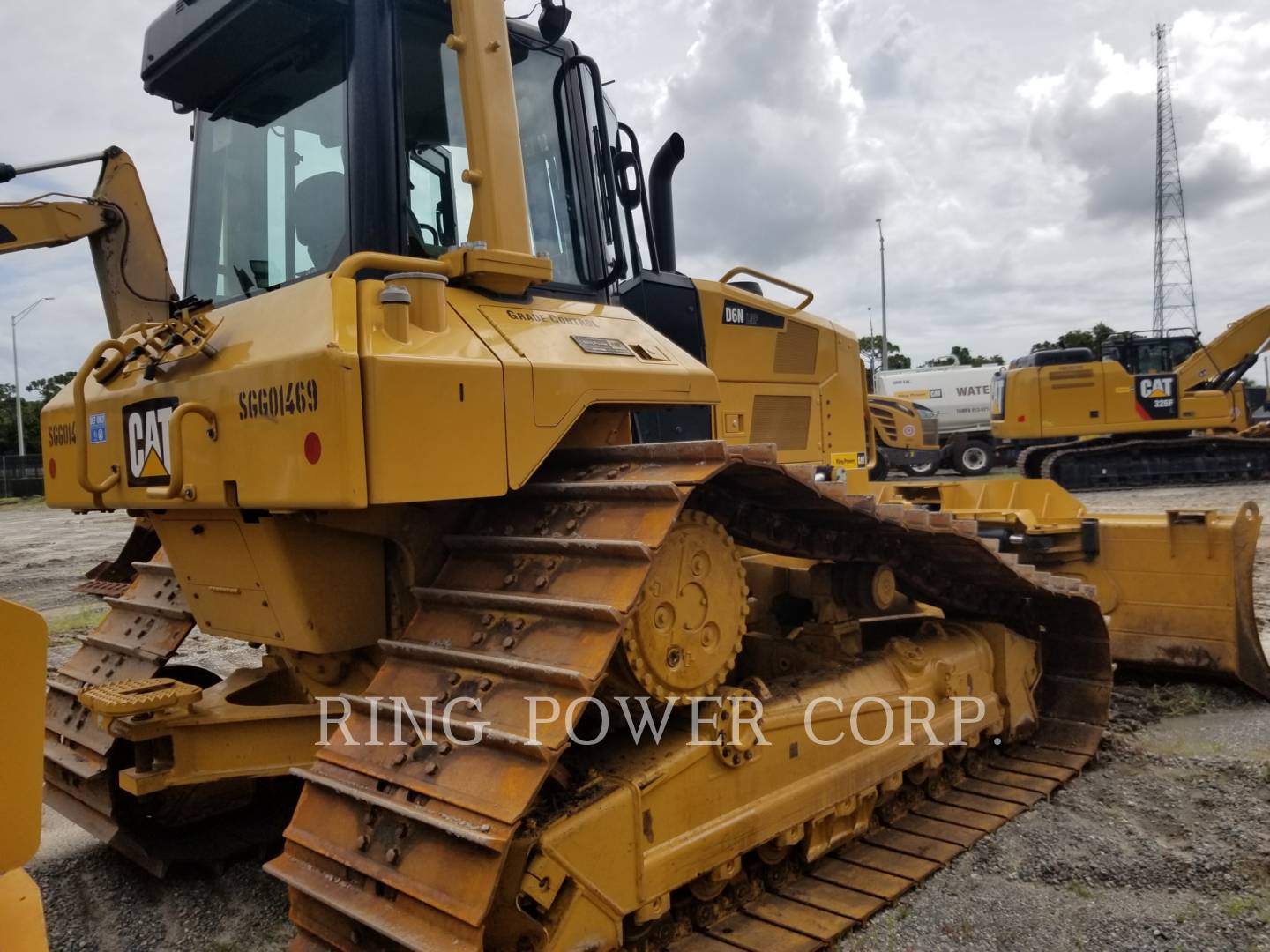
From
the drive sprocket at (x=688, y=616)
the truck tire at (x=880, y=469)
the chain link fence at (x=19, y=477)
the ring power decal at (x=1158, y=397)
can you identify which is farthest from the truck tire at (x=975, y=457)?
the chain link fence at (x=19, y=477)

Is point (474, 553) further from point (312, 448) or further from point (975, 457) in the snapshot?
point (975, 457)

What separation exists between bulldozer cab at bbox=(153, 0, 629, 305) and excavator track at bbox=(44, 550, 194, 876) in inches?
51.2

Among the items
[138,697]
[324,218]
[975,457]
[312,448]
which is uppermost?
[324,218]

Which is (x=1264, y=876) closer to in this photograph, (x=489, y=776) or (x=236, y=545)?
(x=489, y=776)

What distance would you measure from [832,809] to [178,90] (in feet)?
11.4

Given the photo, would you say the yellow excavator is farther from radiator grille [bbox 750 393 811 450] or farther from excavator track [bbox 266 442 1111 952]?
excavator track [bbox 266 442 1111 952]

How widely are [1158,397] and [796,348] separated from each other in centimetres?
1630

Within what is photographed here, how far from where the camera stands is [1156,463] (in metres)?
18.3

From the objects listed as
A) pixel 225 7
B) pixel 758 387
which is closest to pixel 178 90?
pixel 225 7

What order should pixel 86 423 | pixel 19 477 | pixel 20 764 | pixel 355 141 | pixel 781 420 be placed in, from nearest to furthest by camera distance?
pixel 20 764, pixel 355 141, pixel 86 423, pixel 781 420, pixel 19 477

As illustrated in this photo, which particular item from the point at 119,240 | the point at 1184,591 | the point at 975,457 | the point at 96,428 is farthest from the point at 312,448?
the point at 975,457

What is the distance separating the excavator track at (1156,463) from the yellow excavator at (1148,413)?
0.6 inches

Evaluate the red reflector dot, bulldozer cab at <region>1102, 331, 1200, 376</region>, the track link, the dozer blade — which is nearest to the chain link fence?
bulldozer cab at <region>1102, 331, 1200, 376</region>

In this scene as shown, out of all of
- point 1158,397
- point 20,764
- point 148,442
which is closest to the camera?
point 20,764
